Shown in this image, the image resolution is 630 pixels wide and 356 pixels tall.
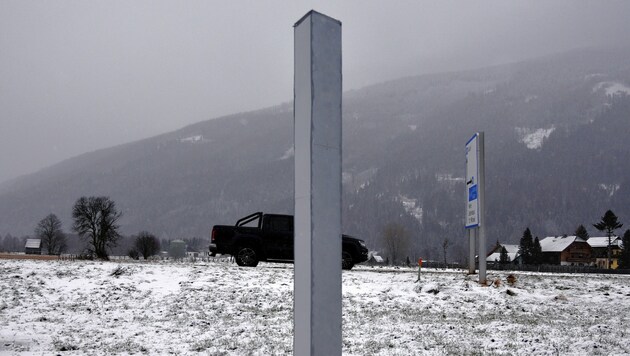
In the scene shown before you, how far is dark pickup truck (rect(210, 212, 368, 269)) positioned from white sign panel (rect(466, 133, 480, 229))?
14.9ft

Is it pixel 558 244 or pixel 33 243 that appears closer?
pixel 33 243

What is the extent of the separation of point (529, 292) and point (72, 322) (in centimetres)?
1181

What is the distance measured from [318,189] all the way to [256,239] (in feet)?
50.0

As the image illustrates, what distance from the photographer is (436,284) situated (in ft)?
48.9

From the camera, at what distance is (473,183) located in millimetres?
18016

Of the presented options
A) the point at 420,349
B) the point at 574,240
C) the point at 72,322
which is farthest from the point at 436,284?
the point at 574,240

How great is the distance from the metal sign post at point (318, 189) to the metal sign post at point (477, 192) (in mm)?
13543

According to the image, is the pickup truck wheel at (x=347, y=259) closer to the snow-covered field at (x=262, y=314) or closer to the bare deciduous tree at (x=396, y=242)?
the snow-covered field at (x=262, y=314)

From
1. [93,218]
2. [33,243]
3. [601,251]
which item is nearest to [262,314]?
[93,218]

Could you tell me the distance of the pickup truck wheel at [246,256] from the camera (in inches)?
739

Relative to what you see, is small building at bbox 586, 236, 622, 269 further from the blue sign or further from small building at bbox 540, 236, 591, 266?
the blue sign

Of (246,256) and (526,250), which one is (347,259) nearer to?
(246,256)

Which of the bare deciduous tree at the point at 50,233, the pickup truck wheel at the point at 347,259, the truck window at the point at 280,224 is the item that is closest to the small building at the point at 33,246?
the bare deciduous tree at the point at 50,233

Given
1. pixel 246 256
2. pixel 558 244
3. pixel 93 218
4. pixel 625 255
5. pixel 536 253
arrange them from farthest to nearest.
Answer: pixel 558 244 < pixel 536 253 < pixel 625 255 < pixel 93 218 < pixel 246 256
